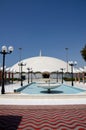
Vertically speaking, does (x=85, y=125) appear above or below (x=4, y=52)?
below

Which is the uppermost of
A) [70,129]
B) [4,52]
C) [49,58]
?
[49,58]

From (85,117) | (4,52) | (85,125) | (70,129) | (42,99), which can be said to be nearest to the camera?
(70,129)

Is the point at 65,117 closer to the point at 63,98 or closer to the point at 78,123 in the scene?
the point at 78,123

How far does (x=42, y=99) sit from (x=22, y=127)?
632 cm

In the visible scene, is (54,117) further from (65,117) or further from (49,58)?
(49,58)

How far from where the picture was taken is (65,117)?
7863mm

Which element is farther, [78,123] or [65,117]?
[65,117]

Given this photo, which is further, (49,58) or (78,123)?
(49,58)

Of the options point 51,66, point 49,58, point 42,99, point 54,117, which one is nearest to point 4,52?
point 42,99

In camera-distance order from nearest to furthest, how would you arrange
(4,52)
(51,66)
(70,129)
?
(70,129), (4,52), (51,66)

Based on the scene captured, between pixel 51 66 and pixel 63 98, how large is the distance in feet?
278

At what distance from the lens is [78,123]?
6895mm

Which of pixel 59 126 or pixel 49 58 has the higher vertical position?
pixel 49 58

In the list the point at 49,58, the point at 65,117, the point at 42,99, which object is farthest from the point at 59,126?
the point at 49,58
